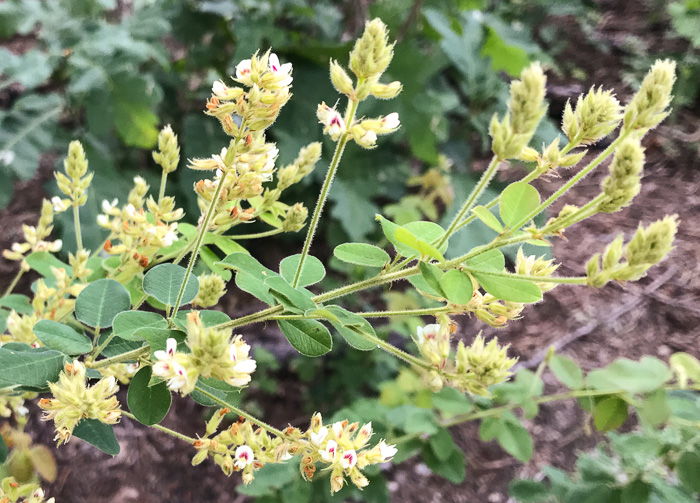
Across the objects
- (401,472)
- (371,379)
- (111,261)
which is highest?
(111,261)

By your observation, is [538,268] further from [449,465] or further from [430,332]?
[449,465]

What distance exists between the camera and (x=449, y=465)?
3.63ft

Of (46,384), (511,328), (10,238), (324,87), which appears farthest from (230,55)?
(46,384)

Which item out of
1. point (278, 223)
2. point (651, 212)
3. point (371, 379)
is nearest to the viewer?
point (278, 223)

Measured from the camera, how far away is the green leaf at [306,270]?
1.69 ft

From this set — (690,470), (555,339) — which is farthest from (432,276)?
(555,339)

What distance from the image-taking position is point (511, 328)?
7.08ft

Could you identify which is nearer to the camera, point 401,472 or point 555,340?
point 401,472

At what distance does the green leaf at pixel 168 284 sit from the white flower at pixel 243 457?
150 mm

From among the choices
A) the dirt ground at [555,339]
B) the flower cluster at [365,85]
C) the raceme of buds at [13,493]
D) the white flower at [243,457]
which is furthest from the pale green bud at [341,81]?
the dirt ground at [555,339]

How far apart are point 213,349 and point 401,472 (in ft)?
5.22

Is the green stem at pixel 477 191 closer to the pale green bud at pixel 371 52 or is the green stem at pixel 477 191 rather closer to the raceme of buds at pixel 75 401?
the pale green bud at pixel 371 52

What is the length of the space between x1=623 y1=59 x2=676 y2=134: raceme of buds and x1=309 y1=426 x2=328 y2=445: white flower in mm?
357

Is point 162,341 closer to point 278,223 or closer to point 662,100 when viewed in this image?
point 278,223
